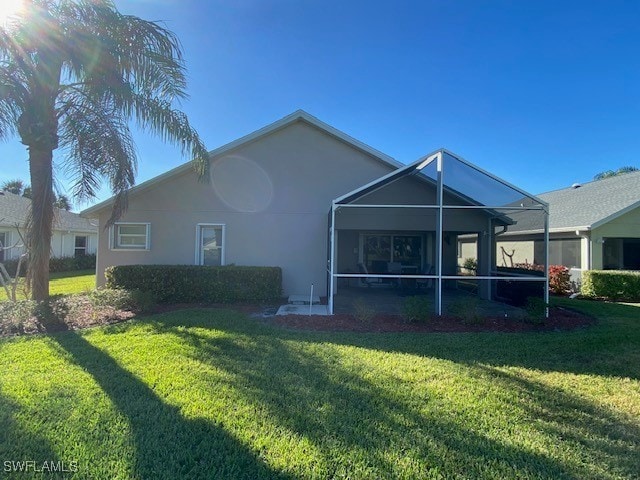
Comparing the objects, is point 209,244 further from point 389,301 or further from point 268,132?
point 389,301

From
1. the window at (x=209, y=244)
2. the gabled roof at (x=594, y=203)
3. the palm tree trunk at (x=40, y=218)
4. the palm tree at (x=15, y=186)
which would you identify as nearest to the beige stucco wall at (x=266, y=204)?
the window at (x=209, y=244)

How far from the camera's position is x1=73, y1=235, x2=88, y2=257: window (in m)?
23.6

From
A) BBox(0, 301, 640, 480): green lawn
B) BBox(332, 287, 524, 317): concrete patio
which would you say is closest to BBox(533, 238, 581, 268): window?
BBox(332, 287, 524, 317): concrete patio

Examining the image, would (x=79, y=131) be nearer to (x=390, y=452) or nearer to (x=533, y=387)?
(x=390, y=452)

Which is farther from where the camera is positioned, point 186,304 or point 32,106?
point 186,304

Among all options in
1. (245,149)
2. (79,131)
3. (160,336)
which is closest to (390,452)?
(160,336)

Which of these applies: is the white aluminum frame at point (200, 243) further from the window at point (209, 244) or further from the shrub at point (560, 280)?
the shrub at point (560, 280)

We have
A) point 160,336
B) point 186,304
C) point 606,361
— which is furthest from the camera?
point 186,304

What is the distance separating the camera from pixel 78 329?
752 cm

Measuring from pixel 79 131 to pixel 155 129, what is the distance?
1.82 meters

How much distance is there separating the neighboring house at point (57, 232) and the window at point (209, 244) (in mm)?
10227

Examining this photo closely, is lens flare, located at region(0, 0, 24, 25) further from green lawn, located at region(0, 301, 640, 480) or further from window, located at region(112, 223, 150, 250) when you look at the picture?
green lawn, located at region(0, 301, 640, 480)

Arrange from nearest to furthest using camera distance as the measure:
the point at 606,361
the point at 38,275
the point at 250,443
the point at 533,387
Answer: the point at 250,443 → the point at 533,387 → the point at 606,361 → the point at 38,275

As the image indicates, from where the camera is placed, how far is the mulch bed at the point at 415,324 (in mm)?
7656
